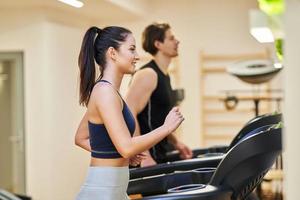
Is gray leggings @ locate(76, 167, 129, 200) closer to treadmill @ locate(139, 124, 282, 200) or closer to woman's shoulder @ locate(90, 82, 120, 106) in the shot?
treadmill @ locate(139, 124, 282, 200)

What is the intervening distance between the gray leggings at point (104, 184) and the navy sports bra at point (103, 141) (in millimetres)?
51

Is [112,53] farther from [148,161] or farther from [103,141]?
[148,161]

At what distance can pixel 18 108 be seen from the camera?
6.50m

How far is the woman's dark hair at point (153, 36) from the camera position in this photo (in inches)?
136

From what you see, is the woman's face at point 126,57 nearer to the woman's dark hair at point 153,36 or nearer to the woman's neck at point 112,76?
the woman's neck at point 112,76

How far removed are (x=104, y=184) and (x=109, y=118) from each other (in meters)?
0.24

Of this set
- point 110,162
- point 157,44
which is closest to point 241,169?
point 110,162

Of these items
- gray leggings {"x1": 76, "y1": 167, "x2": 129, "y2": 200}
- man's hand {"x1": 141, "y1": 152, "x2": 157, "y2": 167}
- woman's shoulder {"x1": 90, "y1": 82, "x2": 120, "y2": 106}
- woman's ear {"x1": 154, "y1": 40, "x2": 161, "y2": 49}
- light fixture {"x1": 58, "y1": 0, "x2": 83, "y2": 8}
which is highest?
light fixture {"x1": 58, "y1": 0, "x2": 83, "y2": 8}

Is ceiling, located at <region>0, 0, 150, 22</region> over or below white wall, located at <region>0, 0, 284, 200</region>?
over

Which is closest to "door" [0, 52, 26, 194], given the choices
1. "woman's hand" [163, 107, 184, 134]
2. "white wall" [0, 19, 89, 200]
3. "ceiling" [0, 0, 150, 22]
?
"white wall" [0, 19, 89, 200]

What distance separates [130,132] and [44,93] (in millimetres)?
4499

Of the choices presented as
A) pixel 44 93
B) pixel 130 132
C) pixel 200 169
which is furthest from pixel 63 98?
pixel 130 132

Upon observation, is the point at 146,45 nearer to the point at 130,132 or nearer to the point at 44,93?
the point at 130,132

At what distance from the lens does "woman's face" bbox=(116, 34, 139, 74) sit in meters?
2.10
